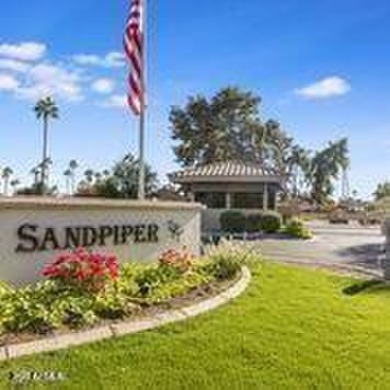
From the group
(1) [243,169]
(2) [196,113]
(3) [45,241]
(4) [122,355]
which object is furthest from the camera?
(2) [196,113]

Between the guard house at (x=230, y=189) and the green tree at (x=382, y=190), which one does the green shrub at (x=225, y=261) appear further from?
the green tree at (x=382, y=190)

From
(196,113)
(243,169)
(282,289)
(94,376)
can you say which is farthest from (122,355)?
(196,113)

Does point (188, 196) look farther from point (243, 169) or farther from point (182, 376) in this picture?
point (182, 376)

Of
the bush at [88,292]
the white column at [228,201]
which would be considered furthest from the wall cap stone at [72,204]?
the white column at [228,201]

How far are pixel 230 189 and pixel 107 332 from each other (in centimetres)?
2932

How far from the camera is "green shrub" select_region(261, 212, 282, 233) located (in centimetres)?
3284

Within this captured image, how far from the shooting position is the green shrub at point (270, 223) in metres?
32.8

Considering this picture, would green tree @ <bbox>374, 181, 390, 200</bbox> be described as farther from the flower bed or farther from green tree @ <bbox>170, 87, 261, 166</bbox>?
the flower bed

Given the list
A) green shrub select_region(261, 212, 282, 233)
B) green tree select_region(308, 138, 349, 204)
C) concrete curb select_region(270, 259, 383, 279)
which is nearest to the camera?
concrete curb select_region(270, 259, 383, 279)

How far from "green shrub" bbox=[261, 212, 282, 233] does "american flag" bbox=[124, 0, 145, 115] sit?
814 inches

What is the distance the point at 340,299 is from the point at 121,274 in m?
3.94

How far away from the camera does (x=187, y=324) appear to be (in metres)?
7.75

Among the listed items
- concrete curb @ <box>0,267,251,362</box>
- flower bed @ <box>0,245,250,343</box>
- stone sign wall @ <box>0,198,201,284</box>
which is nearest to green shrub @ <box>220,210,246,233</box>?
stone sign wall @ <box>0,198,201,284</box>

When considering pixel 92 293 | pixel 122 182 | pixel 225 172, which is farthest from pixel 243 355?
pixel 122 182
